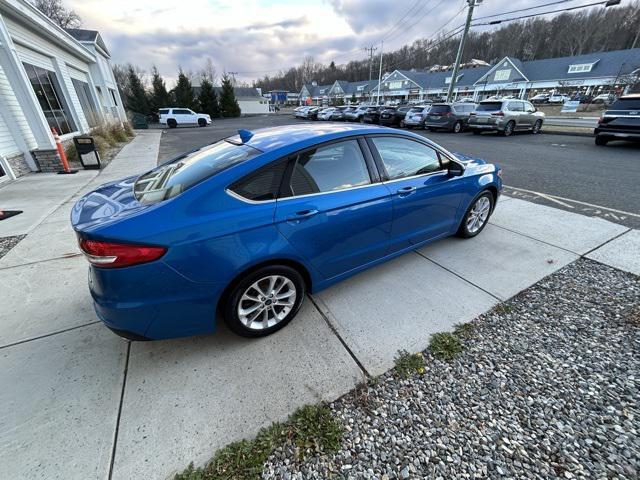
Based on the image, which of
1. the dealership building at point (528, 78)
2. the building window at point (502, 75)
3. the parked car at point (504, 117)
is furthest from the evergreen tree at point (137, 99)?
the building window at point (502, 75)

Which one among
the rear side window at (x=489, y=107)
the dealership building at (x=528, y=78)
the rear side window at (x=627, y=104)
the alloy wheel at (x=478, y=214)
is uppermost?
the dealership building at (x=528, y=78)

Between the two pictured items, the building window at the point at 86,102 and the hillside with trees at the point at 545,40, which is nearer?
the building window at the point at 86,102

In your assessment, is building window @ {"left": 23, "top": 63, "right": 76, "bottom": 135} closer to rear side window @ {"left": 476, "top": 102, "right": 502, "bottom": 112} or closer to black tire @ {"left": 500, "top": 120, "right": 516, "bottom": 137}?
rear side window @ {"left": 476, "top": 102, "right": 502, "bottom": 112}

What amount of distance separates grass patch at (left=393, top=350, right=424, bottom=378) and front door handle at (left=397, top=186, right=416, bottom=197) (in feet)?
4.59

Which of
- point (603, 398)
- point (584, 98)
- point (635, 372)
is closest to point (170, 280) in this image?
point (603, 398)

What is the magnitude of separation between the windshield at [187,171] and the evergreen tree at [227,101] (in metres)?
44.7

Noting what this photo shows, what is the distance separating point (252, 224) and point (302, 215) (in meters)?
0.39

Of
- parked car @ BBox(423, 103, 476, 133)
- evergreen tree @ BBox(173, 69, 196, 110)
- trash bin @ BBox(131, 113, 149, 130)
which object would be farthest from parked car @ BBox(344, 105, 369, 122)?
evergreen tree @ BBox(173, 69, 196, 110)

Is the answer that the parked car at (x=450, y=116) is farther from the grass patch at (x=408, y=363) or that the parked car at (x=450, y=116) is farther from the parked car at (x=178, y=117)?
the parked car at (x=178, y=117)

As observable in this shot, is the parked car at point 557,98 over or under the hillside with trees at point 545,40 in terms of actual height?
under

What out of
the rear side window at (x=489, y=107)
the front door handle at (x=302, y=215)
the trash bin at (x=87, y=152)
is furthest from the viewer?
the rear side window at (x=489, y=107)

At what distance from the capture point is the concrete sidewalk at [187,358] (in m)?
1.66

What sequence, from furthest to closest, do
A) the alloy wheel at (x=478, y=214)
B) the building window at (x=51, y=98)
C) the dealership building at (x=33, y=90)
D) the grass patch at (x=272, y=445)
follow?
1. the building window at (x=51, y=98)
2. the dealership building at (x=33, y=90)
3. the alloy wheel at (x=478, y=214)
4. the grass patch at (x=272, y=445)

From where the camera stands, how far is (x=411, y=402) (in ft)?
6.13
